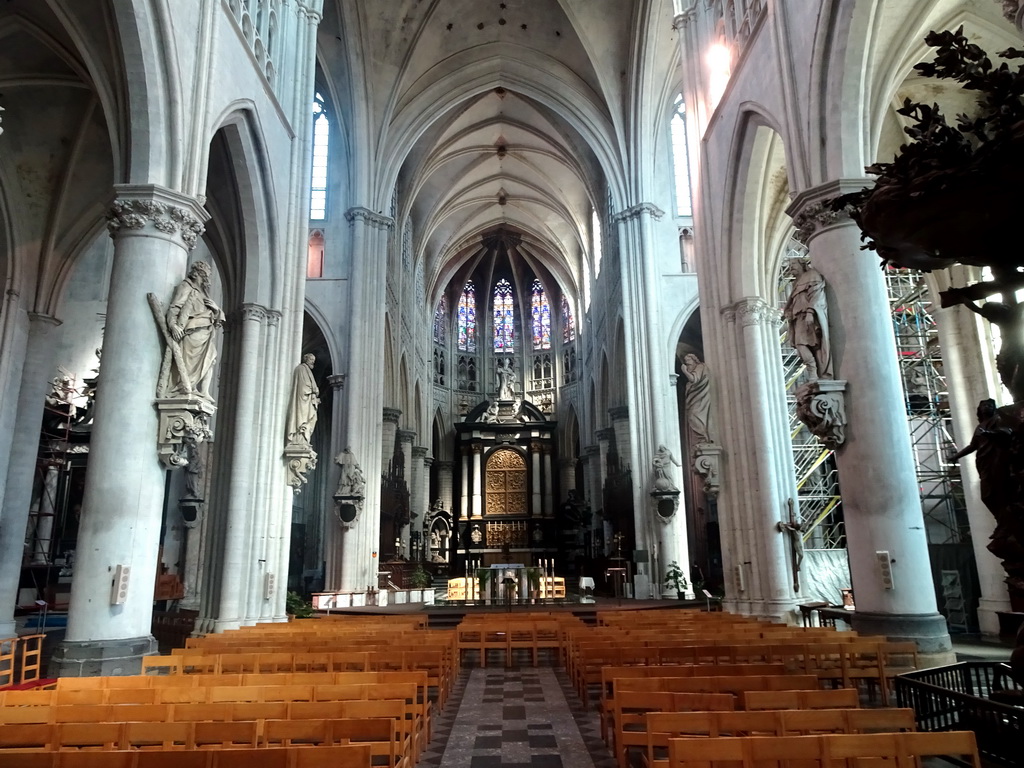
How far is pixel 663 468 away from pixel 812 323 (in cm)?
1155

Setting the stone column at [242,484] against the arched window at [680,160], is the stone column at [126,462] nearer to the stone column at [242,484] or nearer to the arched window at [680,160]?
the stone column at [242,484]

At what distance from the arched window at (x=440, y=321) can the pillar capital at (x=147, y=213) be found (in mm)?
29681

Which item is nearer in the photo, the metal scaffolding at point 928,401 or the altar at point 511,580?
the metal scaffolding at point 928,401

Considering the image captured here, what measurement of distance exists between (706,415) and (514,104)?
19.0 meters

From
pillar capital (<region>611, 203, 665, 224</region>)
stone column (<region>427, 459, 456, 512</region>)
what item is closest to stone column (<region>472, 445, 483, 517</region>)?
stone column (<region>427, 459, 456, 512</region>)

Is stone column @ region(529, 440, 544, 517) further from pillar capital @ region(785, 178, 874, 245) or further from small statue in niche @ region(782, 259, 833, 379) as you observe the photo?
pillar capital @ region(785, 178, 874, 245)

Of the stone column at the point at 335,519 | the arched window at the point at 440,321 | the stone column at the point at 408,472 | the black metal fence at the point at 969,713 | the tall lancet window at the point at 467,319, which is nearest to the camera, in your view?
the black metal fence at the point at 969,713

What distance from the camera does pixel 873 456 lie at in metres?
8.50

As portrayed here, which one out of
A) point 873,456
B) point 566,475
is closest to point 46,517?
point 873,456

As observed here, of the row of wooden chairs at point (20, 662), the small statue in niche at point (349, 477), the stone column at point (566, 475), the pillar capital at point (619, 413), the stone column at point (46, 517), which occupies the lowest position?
the row of wooden chairs at point (20, 662)

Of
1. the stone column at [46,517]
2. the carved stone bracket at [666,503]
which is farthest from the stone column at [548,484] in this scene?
the stone column at [46,517]

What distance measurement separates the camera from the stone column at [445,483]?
37.2m

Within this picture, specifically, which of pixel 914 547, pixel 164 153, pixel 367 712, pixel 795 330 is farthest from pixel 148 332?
pixel 914 547

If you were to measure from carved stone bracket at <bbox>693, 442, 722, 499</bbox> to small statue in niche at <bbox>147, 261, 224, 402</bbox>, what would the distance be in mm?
8912
